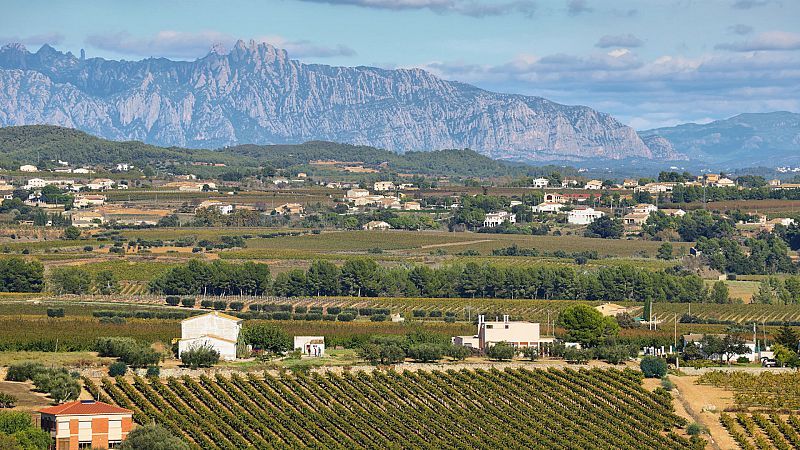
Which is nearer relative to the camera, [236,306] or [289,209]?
[236,306]

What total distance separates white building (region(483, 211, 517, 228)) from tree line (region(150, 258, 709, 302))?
159 feet

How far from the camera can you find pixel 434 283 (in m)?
92.9

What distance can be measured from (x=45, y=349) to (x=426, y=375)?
16269 millimetres

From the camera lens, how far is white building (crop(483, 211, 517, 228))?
5659 inches

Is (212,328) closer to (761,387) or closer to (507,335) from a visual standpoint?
(507,335)

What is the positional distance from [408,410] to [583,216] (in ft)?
305

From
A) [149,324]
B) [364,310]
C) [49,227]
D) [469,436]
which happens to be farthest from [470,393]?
[49,227]

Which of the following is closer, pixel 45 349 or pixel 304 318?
pixel 45 349

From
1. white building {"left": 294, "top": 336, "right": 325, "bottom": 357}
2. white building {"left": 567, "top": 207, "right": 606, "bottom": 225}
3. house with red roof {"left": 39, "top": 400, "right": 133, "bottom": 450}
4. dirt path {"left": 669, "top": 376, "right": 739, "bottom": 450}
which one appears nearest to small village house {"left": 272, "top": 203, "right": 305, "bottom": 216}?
white building {"left": 567, "top": 207, "right": 606, "bottom": 225}

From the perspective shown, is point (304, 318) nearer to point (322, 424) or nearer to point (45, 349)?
point (45, 349)

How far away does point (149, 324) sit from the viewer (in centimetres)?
7300

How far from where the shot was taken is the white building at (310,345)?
65.2m

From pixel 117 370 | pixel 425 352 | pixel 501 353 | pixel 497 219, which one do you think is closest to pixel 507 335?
pixel 501 353

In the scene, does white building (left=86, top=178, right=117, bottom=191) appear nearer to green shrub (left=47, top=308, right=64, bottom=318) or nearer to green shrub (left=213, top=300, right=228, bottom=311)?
green shrub (left=213, top=300, right=228, bottom=311)
